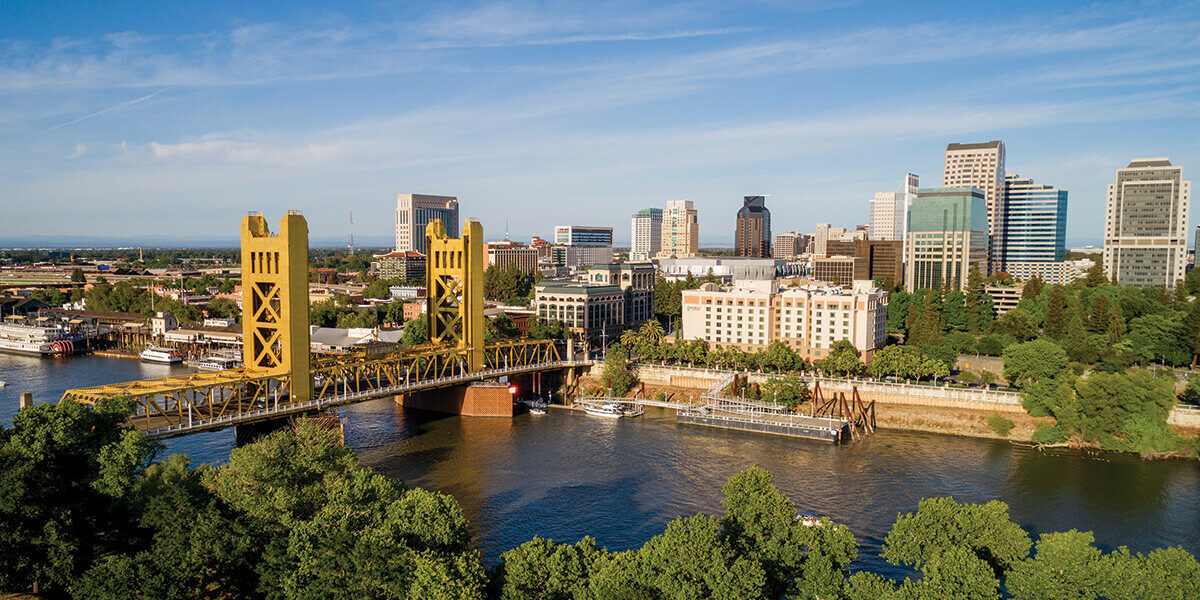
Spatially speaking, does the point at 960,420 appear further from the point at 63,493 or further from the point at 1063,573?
the point at 63,493

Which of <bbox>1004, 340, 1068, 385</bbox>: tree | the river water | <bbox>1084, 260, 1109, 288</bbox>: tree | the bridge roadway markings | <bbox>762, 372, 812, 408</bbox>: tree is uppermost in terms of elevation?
<bbox>1084, 260, 1109, 288</bbox>: tree

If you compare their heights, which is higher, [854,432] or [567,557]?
[567,557]

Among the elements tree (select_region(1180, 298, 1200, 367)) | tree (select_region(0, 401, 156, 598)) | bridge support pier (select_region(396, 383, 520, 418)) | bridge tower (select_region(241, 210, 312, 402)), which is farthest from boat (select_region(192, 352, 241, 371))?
tree (select_region(1180, 298, 1200, 367))

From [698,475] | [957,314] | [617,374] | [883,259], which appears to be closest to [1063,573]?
[698,475]

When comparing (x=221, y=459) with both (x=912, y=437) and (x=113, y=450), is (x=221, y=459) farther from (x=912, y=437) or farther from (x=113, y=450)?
(x=912, y=437)

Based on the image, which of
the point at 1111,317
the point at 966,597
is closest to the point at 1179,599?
the point at 966,597

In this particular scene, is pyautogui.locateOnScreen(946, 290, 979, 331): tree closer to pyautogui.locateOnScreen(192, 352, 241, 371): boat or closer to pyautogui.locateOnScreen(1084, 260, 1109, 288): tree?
pyautogui.locateOnScreen(1084, 260, 1109, 288): tree
